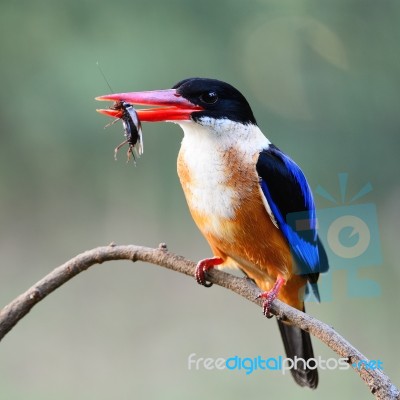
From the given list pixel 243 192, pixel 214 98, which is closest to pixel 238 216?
pixel 243 192

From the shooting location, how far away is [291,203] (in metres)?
1.04

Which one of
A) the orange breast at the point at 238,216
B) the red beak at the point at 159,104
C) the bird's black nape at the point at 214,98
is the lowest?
the orange breast at the point at 238,216

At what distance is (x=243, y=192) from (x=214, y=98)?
0.14 metres

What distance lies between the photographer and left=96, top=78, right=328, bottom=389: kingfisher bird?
3.16 feet

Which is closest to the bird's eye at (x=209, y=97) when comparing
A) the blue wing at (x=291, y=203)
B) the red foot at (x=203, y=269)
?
the blue wing at (x=291, y=203)

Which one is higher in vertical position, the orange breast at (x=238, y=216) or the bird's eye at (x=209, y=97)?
the bird's eye at (x=209, y=97)

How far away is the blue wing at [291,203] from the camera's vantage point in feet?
3.35

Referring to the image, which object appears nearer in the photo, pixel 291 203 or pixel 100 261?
pixel 100 261

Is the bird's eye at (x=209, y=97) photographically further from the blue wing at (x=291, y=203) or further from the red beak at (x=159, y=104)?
the blue wing at (x=291, y=203)

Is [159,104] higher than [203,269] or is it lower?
higher

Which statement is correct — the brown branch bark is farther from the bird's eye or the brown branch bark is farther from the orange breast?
the bird's eye

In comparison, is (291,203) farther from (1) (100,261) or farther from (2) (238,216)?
(1) (100,261)

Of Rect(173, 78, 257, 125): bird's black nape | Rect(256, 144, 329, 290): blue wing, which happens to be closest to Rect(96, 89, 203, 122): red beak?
Rect(173, 78, 257, 125): bird's black nape

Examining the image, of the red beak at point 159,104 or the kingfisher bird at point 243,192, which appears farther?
the kingfisher bird at point 243,192
